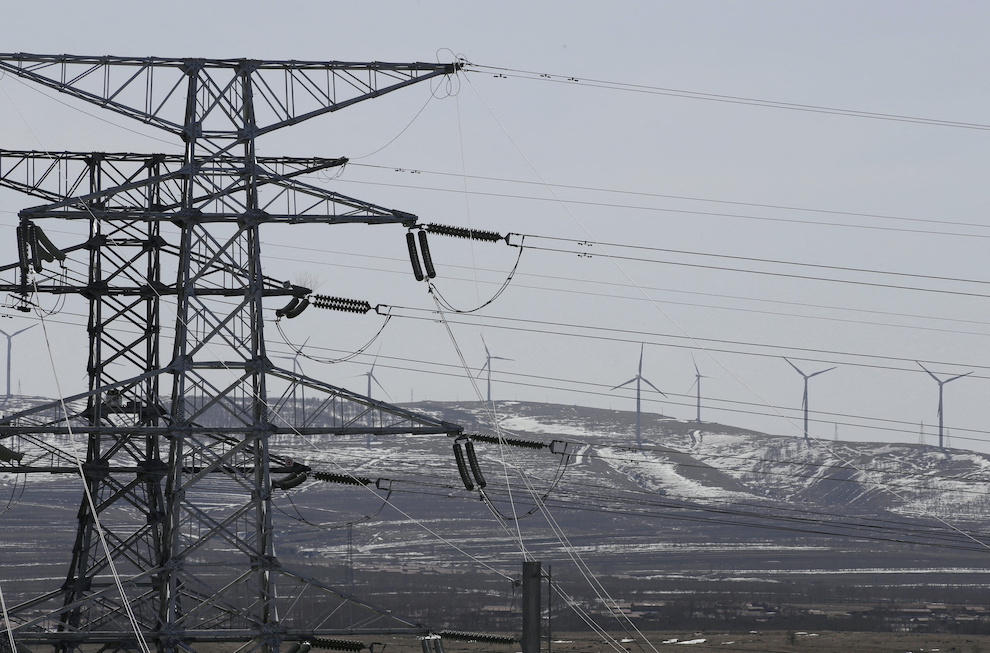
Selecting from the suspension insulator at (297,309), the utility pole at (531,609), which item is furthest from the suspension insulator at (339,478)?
the utility pole at (531,609)

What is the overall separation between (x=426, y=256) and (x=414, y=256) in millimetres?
330

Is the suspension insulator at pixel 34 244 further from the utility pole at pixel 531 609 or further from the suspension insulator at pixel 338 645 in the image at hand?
the utility pole at pixel 531 609

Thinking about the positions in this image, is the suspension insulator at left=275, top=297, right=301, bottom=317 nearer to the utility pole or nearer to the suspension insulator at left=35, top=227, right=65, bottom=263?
the suspension insulator at left=35, top=227, right=65, bottom=263

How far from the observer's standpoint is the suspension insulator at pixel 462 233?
122 ft

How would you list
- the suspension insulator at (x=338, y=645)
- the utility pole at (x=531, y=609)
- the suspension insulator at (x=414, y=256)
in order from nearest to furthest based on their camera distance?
the utility pole at (x=531, y=609)
the suspension insulator at (x=338, y=645)
the suspension insulator at (x=414, y=256)

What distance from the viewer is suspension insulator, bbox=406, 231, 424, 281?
36.5 meters

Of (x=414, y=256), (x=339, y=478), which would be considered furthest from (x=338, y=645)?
(x=414, y=256)

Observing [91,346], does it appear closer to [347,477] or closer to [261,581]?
[347,477]

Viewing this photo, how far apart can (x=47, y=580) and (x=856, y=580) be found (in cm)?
10244

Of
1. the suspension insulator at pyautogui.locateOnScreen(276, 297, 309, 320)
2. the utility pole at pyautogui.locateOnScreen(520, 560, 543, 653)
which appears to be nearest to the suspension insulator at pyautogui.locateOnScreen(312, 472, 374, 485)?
the suspension insulator at pyautogui.locateOnScreen(276, 297, 309, 320)

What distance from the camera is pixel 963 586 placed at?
191375 millimetres

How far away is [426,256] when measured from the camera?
3728 cm

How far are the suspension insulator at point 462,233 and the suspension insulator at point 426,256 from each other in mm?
291

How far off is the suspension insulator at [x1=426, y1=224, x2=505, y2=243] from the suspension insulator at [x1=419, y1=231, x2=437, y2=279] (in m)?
0.29
